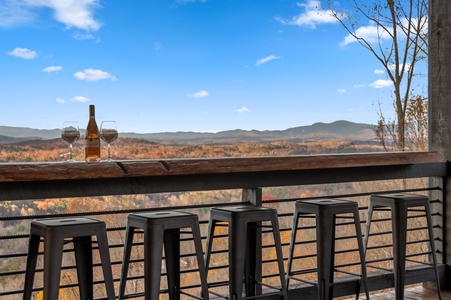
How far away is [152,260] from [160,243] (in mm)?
90

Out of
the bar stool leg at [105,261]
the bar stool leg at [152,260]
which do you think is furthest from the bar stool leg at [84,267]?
the bar stool leg at [152,260]

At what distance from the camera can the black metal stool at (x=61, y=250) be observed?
2.69 meters

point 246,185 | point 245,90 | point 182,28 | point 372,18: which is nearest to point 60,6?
point 182,28

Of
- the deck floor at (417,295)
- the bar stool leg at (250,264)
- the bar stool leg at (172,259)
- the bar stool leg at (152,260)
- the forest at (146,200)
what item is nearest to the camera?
the bar stool leg at (152,260)

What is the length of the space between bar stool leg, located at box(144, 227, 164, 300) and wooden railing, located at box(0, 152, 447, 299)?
0.29 metres

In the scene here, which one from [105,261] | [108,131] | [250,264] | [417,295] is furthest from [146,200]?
[105,261]

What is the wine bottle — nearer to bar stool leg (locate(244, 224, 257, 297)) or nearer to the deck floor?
bar stool leg (locate(244, 224, 257, 297))

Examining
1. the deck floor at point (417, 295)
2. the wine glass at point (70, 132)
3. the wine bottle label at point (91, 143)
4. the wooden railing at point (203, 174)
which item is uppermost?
the wine glass at point (70, 132)

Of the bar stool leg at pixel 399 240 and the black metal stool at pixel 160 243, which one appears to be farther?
the bar stool leg at pixel 399 240

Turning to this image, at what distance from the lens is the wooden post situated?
4.54 metres

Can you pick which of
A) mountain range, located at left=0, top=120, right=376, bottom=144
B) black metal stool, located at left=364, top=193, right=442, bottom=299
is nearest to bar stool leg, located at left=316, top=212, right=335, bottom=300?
black metal stool, located at left=364, top=193, right=442, bottom=299

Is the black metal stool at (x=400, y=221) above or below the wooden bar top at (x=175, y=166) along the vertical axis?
below

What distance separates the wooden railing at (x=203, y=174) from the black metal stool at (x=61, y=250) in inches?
8.3

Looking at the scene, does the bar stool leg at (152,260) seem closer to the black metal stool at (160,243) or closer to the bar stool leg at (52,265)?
the black metal stool at (160,243)
